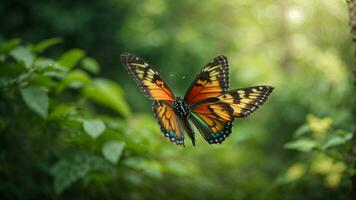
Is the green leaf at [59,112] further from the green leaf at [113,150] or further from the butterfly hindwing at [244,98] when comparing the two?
the butterfly hindwing at [244,98]

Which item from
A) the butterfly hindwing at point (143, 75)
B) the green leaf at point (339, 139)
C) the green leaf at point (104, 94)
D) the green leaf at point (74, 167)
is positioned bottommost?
the green leaf at point (74, 167)

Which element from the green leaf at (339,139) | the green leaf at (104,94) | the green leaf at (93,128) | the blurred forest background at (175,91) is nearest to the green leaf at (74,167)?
the blurred forest background at (175,91)

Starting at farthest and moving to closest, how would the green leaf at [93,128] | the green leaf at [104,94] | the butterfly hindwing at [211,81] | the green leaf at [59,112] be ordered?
the green leaf at [104,94]
the butterfly hindwing at [211,81]
the green leaf at [59,112]
the green leaf at [93,128]

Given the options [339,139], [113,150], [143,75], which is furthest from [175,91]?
[339,139]

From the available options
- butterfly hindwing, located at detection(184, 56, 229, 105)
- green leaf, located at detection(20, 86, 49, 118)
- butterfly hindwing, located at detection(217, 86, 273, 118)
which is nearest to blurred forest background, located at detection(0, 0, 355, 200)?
green leaf, located at detection(20, 86, 49, 118)

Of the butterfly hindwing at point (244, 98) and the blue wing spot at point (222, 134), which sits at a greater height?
the butterfly hindwing at point (244, 98)

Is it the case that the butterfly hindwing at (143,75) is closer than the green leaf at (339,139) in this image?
No

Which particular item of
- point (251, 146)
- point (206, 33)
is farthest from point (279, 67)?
point (251, 146)

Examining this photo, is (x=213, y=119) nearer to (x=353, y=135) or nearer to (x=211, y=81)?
(x=211, y=81)
